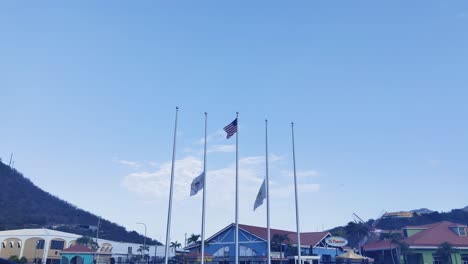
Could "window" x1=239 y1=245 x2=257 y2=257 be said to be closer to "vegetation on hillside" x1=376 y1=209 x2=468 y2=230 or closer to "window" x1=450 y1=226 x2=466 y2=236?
"window" x1=450 y1=226 x2=466 y2=236

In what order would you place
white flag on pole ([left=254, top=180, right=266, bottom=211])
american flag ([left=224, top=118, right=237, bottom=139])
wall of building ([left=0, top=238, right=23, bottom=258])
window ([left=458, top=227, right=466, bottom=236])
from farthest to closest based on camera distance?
wall of building ([left=0, top=238, right=23, bottom=258]) < window ([left=458, top=227, right=466, bottom=236]) < american flag ([left=224, top=118, right=237, bottom=139]) < white flag on pole ([left=254, top=180, right=266, bottom=211])

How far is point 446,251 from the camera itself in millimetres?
51562

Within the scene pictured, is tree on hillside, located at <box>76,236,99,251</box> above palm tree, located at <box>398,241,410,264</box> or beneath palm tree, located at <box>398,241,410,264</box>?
above

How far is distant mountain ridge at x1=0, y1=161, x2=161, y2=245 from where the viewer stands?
5611 inches

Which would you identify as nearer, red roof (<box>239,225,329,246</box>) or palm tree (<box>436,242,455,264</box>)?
palm tree (<box>436,242,455,264</box>)

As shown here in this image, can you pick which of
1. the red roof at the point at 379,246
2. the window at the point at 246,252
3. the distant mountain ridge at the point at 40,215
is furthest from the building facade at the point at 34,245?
the red roof at the point at 379,246

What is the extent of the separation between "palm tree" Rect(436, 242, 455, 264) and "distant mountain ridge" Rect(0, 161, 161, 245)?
104 meters

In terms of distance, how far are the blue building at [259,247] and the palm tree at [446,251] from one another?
44.3 ft

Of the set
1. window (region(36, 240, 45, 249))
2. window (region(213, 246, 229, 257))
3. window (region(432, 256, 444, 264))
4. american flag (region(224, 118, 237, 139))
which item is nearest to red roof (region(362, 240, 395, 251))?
window (region(432, 256, 444, 264))

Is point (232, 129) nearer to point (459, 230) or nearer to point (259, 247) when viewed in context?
point (259, 247)

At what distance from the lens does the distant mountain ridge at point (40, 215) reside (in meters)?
143

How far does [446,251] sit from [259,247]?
2488 centimetres

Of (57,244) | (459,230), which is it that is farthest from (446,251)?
(57,244)

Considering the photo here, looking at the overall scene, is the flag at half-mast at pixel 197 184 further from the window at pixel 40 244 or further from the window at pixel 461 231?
the window at pixel 40 244
